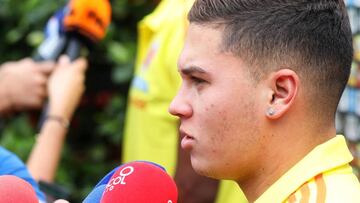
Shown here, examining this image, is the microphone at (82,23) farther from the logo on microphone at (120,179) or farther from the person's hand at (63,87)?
the logo on microphone at (120,179)

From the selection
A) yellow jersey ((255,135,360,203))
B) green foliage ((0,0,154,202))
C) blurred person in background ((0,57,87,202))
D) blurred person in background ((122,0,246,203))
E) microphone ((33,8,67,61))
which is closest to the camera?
yellow jersey ((255,135,360,203))

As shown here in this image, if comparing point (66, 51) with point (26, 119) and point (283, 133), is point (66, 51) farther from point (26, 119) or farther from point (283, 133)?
point (283, 133)

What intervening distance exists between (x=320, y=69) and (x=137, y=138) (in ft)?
5.53

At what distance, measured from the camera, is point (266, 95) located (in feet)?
5.33

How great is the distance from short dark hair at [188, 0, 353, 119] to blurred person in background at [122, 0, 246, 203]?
1218mm

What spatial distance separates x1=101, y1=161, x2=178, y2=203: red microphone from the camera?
1607mm

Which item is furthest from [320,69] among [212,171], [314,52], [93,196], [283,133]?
[93,196]

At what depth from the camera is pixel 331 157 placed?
5.35 feet

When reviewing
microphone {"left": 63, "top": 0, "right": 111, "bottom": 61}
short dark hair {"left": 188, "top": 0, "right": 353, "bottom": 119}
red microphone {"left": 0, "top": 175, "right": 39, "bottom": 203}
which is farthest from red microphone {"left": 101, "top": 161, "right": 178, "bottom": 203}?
microphone {"left": 63, "top": 0, "right": 111, "bottom": 61}

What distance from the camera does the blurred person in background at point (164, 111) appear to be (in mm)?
2887

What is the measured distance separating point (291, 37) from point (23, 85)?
5.78ft

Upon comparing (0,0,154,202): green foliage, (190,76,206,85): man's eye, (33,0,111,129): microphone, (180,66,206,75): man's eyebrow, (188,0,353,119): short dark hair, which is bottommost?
(0,0,154,202): green foliage

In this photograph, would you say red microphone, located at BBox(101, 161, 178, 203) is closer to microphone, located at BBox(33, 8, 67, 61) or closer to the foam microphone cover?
the foam microphone cover

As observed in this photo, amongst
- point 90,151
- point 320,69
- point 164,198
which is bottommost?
point 90,151
